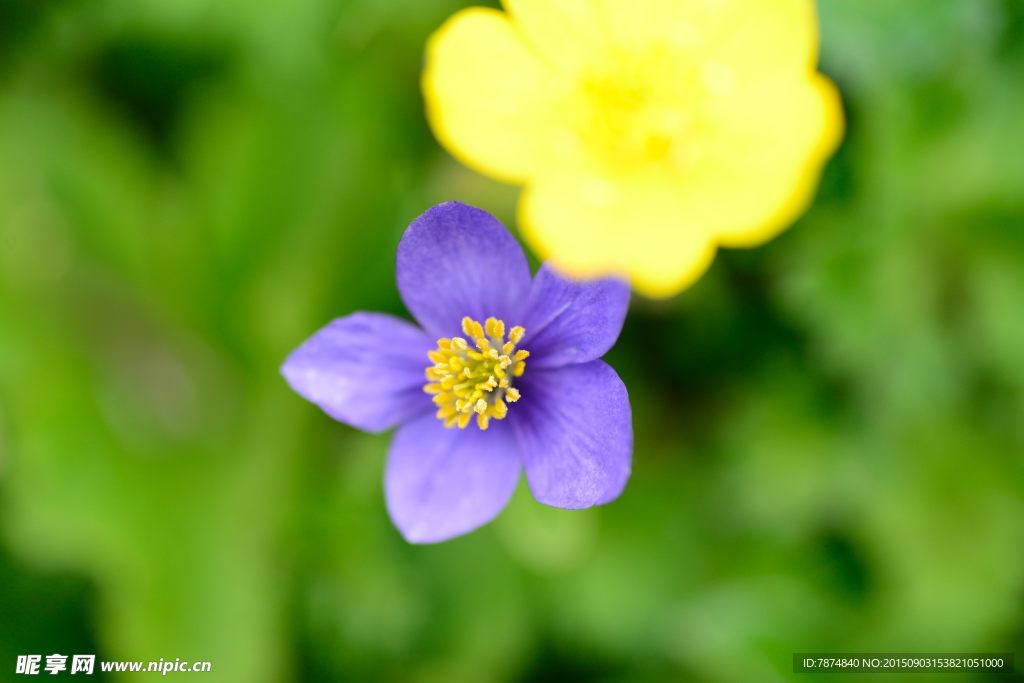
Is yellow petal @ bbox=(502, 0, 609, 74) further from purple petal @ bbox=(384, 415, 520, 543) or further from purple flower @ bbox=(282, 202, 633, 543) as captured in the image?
purple petal @ bbox=(384, 415, 520, 543)

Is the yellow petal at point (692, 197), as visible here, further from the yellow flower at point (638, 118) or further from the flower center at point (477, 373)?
the flower center at point (477, 373)

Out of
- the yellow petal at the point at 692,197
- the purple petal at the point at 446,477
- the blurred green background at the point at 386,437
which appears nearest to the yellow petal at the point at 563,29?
the yellow petal at the point at 692,197

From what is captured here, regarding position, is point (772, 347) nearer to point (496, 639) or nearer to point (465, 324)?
point (496, 639)

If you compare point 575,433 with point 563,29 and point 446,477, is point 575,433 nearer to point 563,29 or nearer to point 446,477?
point 446,477

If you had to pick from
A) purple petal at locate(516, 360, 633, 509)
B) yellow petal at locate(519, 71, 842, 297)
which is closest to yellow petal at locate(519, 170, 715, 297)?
yellow petal at locate(519, 71, 842, 297)

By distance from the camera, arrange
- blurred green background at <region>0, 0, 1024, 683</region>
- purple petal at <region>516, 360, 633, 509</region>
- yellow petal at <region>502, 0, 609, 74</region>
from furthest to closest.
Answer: blurred green background at <region>0, 0, 1024, 683</region> → yellow petal at <region>502, 0, 609, 74</region> → purple petal at <region>516, 360, 633, 509</region>

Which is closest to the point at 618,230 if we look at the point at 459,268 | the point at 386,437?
the point at 459,268

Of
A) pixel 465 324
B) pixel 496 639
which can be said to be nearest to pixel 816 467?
pixel 496 639
